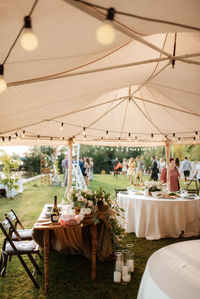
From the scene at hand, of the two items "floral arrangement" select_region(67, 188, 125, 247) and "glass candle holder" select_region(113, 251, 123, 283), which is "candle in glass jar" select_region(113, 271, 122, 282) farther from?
"floral arrangement" select_region(67, 188, 125, 247)

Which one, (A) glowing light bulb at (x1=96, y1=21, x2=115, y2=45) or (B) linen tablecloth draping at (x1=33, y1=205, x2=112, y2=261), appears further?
(B) linen tablecloth draping at (x1=33, y1=205, x2=112, y2=261)

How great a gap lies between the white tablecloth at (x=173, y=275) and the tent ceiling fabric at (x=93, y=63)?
1866mm

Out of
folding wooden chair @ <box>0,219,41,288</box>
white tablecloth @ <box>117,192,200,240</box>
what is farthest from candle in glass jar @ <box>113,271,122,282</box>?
white tablecloth @ <box>117,192,200,240</box>

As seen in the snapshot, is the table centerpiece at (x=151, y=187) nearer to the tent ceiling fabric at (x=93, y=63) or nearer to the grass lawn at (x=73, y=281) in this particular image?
the grass lawn at (x=73, y=281)

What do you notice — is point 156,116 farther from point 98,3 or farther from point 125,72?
point 98,3

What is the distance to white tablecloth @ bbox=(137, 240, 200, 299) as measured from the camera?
4.66 ft

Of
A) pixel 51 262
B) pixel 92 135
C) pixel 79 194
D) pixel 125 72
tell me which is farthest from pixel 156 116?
pixel 51 262

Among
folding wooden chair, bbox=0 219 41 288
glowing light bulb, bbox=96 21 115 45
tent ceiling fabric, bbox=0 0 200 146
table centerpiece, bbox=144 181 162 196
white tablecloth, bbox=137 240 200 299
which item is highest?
tent ceiling fabric, bbox=0 0 200 146

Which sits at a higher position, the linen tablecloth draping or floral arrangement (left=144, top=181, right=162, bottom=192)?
floral arrangement (left=144, top=181, right=162, bottom=192)

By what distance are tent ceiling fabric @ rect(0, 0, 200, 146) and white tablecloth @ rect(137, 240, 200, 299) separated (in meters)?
1.87

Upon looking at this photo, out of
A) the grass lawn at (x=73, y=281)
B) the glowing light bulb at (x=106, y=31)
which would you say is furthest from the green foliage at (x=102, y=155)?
the glowing light bulb at (x=106, y=31)

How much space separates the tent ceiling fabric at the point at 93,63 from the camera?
1676 millimetres

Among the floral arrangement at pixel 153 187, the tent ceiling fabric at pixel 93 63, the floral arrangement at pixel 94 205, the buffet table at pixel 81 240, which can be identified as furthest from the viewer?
the floral arrangement at pixel 153 187

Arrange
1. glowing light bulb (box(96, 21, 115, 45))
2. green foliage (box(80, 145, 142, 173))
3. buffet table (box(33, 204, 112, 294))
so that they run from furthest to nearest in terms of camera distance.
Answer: green foliage (box(80, 145, 142, 173)), buffet table (box(33, 204, 112, 294)), glowing light bulb (box(96, 21, 115, 45))
